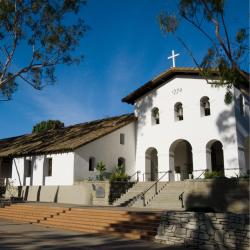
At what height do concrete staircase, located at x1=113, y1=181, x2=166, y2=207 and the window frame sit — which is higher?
the window frame

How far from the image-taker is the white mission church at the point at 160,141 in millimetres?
21764

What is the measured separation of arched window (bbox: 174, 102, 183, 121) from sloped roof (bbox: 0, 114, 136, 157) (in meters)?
3.79

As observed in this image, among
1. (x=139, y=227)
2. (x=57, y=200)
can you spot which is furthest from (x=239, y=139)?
(x=57, y=200)

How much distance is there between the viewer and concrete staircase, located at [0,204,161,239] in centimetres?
1319

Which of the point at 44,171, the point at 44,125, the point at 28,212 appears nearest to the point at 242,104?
the point at 28,212

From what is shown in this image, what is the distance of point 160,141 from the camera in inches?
990

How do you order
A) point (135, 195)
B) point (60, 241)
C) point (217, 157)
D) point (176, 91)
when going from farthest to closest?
point (217, 157) → point (176, 91) → point (135, 195) → point (60, 241)

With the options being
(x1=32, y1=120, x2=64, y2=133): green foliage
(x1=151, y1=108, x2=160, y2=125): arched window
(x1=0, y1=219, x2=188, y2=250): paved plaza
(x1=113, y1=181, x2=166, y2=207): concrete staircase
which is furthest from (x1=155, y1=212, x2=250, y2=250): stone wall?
(x1=32, y1=120, x2=64, y2=133): green foliage

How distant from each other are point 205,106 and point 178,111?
218 cm

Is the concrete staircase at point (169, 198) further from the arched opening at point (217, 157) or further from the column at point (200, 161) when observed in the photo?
the arched opening at point (217, 157)

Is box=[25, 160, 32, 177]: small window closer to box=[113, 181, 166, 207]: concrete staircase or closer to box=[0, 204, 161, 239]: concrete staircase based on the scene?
box=[0, 204, 161, 239]: concrete staircase

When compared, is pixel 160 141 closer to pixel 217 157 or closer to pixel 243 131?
pixel 217 157

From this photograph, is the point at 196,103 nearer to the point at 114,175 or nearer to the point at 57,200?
the point at 114,175

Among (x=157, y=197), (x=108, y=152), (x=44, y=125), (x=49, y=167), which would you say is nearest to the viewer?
(x=157, y=197)
